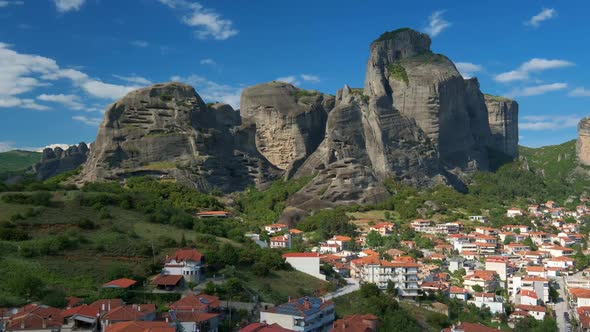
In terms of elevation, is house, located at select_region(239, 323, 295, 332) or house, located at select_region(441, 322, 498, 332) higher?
house, located at select_region(239, 323, 295, 332)

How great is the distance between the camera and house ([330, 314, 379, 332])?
35.7 m

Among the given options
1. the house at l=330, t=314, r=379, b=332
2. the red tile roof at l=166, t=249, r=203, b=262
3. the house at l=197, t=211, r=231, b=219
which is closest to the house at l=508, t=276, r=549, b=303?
the house at l=330, t=314, r=379, b=332

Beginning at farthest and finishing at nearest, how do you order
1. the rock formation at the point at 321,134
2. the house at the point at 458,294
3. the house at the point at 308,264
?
the rock formation at the point at 321,134 → the house at the point at 458,294 → the house at the point at 308,264

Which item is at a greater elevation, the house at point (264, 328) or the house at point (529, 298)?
the house at point (264, 328)

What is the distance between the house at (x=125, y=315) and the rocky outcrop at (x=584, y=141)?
126 m

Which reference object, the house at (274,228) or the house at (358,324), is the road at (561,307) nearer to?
the house at (358,324)

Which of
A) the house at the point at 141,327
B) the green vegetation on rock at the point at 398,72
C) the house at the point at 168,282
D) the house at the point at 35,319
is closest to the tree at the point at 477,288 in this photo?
the house at the point at 168,282

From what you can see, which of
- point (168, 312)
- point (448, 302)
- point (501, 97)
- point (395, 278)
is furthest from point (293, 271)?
point (501, 97)

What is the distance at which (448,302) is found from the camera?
164 feet

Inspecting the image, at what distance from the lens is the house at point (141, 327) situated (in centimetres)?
3047

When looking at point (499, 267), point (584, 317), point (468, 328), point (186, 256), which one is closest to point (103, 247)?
point (186, 256)

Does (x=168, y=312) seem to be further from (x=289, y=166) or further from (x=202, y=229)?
(x=289, y=166)

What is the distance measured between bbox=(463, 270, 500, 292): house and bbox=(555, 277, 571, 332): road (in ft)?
18.1

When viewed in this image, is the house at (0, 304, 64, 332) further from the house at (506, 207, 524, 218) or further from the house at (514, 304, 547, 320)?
the house at (506, 207, 524, 218)
